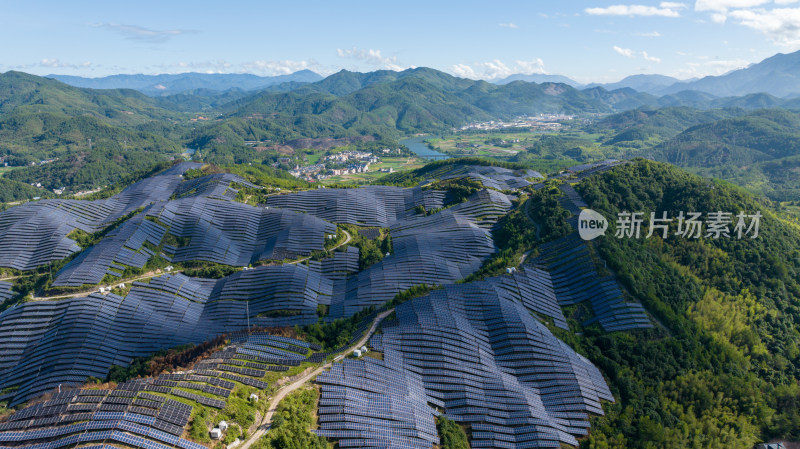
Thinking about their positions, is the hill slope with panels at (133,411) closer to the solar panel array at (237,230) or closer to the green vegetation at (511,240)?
the green vegetation at (511,240)

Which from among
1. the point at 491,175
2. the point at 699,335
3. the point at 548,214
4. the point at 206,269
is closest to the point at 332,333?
the point at 206,269

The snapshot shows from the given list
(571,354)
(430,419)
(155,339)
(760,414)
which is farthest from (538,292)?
(155,339)

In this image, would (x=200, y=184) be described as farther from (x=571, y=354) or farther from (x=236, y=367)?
(x=571, y=354)

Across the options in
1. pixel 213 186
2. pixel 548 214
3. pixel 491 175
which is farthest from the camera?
pixel 491 175

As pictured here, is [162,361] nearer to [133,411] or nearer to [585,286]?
[133,411]

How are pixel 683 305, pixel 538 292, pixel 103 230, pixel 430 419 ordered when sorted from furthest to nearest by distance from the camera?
pixel 103 230 → pixel 538 292 → pixel 683 305 → pixel 430 419

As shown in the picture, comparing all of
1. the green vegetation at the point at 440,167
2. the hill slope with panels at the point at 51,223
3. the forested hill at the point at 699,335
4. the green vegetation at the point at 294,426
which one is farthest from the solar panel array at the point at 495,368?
the green vegetation at the point at 440,167
